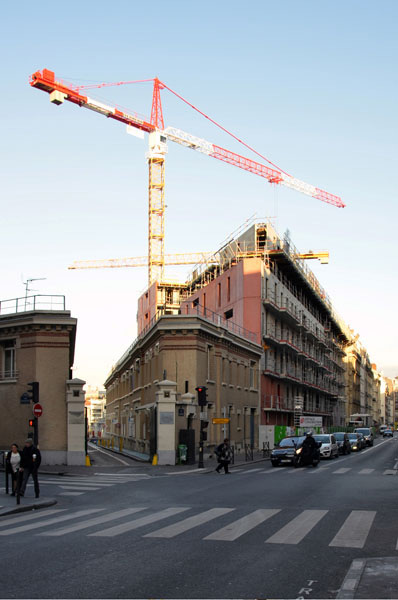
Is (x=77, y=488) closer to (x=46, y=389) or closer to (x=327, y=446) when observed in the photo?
(x=46, y=389)

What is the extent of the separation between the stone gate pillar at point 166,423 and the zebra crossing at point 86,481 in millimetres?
5208

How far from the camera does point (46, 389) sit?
32719 mm

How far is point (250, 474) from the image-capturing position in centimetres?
2861

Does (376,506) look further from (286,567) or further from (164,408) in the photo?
(164,408)

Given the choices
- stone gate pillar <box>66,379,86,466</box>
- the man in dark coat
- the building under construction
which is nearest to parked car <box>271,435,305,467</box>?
the man in dark coat

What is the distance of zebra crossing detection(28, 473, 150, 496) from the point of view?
22091 mm

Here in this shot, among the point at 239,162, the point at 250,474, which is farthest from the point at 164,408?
the point at 239,162

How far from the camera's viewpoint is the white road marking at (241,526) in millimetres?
11625

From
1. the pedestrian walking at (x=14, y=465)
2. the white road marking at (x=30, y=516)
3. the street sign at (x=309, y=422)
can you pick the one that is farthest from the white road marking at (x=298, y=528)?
the street sign at (x=309, y=422)

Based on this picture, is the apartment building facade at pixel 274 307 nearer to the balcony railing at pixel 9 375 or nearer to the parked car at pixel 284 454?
the parked car at pixel 284 454

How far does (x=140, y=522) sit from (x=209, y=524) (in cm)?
145

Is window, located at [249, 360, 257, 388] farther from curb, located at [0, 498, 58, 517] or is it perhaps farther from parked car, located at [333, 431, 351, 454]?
curb, located at [0, 498, 58, 517]

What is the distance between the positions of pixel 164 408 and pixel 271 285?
27.6 metres

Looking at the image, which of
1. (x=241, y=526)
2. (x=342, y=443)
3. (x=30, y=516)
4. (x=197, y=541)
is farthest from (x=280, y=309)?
(x=197, y=541)
